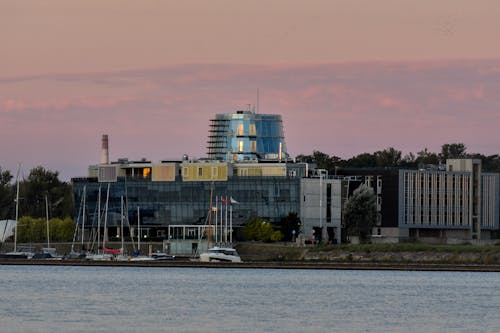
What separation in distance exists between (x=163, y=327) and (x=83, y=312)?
34.4ft

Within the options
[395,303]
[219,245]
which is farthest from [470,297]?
[219,245]

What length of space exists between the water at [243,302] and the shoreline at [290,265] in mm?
12015

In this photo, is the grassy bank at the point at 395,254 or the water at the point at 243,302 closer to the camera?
the water at the point at 243,302

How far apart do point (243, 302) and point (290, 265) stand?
66.4m

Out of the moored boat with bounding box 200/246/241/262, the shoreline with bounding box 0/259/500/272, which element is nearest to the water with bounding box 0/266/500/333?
the shoreline with bounding box 0/259/500/272

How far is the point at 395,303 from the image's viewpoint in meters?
A: 108

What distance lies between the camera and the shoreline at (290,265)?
169000 millimetres

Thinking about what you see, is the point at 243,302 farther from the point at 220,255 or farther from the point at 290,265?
the point at 220,255

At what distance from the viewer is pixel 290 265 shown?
172 meters

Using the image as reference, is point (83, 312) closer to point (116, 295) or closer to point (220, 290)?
point (116, 295)

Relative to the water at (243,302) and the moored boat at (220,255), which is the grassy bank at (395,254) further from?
the water at (243,302)

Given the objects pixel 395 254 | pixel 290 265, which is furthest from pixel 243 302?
pixel 395 254

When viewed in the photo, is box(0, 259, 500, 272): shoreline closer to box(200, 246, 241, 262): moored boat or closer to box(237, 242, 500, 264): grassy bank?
box(200, 246, 241, 262): moored boat

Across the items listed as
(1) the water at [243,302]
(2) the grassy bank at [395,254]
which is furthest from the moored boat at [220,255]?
(1) the water at [243,302]
